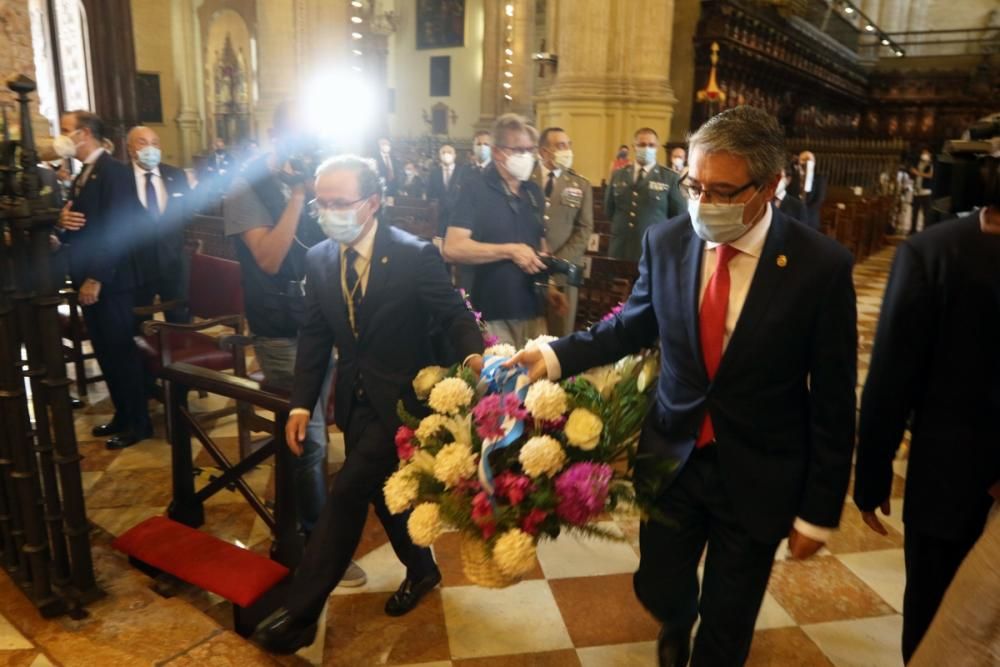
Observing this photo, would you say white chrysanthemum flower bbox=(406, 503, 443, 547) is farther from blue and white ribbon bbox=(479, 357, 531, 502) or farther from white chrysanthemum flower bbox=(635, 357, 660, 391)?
white chrysanthemum flower bbox=(635, 357, 660, 391)

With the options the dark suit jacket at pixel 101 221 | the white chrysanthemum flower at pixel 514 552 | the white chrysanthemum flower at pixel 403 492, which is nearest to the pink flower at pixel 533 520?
the white chrysanthemum flower at pixel 514 552

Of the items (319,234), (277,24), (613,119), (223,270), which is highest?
(277,24)

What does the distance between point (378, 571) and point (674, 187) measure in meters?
3.57

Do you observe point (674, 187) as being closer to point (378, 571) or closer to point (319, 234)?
point (319, 234)

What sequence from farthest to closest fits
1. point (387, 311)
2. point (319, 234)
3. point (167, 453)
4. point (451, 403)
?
1. point (167, 453)
2. point (319, 234)
3. point (387, 311)
4. point (451, 403)

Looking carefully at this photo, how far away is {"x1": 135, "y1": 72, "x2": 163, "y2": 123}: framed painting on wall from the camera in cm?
2002

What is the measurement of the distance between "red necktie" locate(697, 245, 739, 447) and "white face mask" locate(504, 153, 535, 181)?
1.97 meters

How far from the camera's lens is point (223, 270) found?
14.5 feet

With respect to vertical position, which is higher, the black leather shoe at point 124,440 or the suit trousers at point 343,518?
the suit trousers at point 343,518

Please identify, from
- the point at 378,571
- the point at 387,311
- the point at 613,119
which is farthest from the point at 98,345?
the point at 613,119

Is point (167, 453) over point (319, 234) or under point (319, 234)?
under

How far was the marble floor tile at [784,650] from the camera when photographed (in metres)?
2.51

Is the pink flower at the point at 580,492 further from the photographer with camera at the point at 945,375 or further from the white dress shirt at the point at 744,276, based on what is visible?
the photographer with camera at the point at 945,375

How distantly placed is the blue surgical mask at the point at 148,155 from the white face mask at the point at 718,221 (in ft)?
14.8
